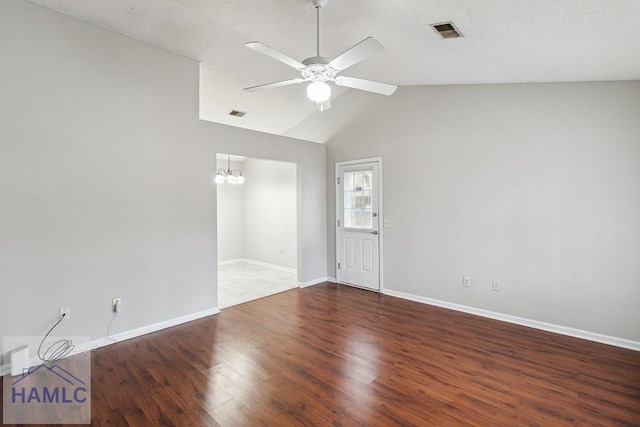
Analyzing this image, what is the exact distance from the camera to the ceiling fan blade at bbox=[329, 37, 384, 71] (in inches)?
71.8

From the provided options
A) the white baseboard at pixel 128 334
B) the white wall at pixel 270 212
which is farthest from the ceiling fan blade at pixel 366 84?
the white wall at pixel 270 212

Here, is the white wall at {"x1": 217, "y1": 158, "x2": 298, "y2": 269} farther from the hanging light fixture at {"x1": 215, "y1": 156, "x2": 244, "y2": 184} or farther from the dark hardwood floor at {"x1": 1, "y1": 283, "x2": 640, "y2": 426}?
the dark hardwood floor at {"x1": 1, "y1": 283, "x2": 640, "y2": 426}

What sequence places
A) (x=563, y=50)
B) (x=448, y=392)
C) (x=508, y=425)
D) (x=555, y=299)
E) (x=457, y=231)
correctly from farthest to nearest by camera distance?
(x=457, y=231)
(x=555, y=299)
(x=563, y=50)
(x=448, y=392)
(x=508, y=425)

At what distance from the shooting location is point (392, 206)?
478 cm

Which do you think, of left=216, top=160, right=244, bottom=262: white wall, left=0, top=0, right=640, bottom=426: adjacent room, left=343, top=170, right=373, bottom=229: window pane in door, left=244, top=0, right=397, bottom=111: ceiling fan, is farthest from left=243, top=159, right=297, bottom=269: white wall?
left=244, top=0, right=397, bottom=111: ceiling fan

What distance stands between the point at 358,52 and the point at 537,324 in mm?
3600

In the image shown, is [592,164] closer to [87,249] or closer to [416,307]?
[416,307]

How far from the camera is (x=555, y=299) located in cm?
342

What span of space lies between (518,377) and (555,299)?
1379mm

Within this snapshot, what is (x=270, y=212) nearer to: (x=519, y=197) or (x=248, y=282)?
(x=248, y=282)

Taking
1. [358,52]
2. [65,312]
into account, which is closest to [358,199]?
[358,52]

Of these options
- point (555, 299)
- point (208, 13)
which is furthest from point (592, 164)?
point (208, 13)

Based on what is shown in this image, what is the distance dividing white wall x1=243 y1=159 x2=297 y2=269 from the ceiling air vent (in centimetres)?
418

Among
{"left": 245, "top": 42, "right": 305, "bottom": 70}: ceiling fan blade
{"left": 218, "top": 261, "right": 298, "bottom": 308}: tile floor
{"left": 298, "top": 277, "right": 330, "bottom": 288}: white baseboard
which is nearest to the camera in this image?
{"left": 245, "top": 42, "right": 305, "bottom": 70}: ceiling fan blade
